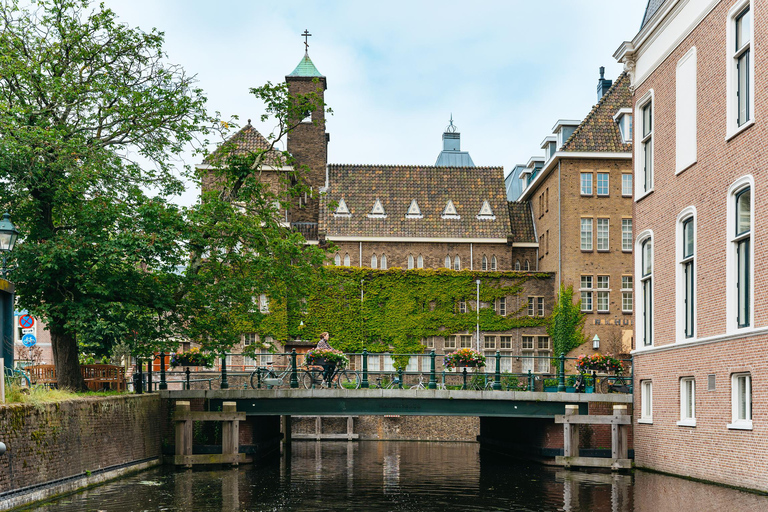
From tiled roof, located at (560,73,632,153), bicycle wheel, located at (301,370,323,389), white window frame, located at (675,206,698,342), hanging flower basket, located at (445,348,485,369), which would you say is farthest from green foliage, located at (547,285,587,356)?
white window frame, located at (675,206,698,342)

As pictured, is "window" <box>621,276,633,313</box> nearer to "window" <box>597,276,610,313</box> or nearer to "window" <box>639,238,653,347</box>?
"window" <box>597,276,610,313</box>

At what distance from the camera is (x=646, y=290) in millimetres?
25391

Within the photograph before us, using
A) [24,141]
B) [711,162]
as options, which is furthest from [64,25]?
[711,162]

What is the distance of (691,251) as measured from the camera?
71.7ft

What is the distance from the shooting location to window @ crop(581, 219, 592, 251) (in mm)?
44812

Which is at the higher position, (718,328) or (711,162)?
(711,162)

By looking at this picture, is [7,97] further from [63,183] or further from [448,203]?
[448,203]

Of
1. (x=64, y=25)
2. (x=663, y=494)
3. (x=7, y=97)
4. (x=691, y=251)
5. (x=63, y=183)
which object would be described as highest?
(x=64, y=25)

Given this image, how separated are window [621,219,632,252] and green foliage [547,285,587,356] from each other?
3246 mm

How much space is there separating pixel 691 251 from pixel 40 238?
15516mm

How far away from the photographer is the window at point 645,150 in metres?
25.0

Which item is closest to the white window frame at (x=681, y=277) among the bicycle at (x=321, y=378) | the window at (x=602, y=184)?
the bicycle at (x=321, y=378)

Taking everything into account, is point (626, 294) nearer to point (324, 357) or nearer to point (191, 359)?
point (324, 357)

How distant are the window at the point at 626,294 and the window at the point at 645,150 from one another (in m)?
19.3
